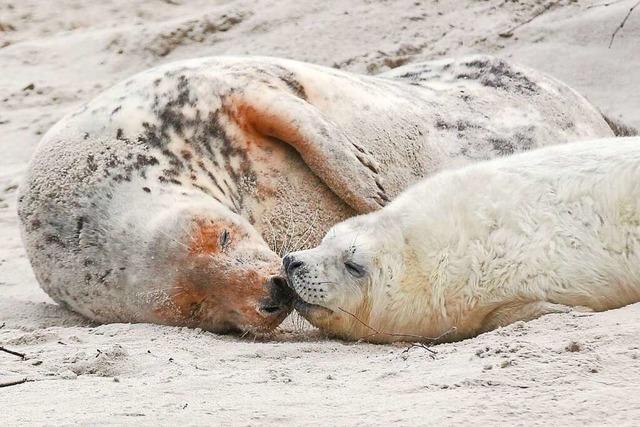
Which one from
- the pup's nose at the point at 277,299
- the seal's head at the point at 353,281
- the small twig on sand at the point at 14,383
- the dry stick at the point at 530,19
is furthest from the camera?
the dry stick at the point at 530,19

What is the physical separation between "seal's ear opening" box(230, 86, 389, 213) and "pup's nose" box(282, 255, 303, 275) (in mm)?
973

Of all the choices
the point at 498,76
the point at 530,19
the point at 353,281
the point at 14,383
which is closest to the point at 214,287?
the point at 353,281

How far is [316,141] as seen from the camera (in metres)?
5.10

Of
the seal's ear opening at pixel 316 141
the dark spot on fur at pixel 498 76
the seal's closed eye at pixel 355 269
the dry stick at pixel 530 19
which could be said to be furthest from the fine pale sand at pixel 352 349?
the dark spot on fur at pixel 498 76

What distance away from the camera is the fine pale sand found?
2.77 m

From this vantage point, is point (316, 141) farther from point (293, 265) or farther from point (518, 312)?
point (518, 312)

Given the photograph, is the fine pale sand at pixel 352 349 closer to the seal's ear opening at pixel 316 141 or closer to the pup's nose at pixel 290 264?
the pup's nose at pixel 290 264

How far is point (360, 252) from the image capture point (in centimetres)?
411

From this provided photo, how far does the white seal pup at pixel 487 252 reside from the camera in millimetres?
3713

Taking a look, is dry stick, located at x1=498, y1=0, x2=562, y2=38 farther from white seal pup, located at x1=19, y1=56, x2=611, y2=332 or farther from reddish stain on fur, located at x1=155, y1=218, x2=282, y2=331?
reddish stain on fur, located at x1=155, y1=218, x2=282, y2=331

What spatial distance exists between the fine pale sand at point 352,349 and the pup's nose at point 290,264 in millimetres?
254

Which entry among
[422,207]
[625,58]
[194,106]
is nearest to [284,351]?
[422,207]

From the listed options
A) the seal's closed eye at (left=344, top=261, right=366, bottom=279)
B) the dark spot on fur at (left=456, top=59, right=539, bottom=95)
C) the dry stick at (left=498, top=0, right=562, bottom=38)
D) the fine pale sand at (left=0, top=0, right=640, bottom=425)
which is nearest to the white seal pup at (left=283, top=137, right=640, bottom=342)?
the seal's closed eye at (left=344, top=261, right=366, bottom=279)

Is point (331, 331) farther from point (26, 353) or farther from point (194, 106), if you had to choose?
point (194, 106)
